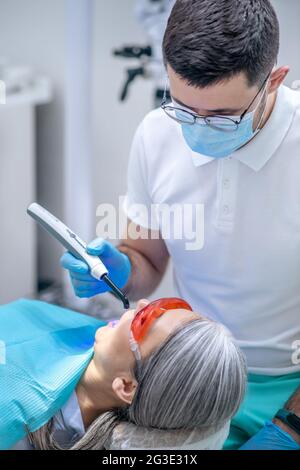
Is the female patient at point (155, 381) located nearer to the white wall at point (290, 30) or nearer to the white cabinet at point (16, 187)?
the white wall at point (290, 30)

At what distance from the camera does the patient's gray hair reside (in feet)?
3.24

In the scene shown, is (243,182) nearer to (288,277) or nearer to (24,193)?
(288,277)

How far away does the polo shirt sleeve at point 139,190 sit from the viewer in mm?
1232

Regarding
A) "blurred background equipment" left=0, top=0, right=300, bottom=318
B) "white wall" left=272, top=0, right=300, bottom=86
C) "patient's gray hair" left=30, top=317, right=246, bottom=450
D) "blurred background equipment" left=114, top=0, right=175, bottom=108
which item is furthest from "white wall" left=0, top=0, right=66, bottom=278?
"patient's gray hair" left=30, top=317, right=246, bottom=450

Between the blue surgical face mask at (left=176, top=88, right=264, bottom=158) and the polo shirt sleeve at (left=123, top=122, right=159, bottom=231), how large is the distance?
176 mm

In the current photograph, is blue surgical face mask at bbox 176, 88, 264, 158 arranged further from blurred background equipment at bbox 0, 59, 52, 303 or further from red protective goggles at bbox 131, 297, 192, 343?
blurred background equipment at bbox 0, 59, 52, 303

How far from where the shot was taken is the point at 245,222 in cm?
115

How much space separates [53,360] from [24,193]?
1.37m

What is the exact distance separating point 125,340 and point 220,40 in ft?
1.65

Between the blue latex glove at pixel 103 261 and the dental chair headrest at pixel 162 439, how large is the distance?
26 cm

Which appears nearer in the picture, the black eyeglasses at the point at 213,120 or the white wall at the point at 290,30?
the black eyeglasses at the point at 213,120

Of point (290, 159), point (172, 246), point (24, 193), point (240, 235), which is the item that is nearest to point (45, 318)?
point (172, 246)

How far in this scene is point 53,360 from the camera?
1.13 meters
